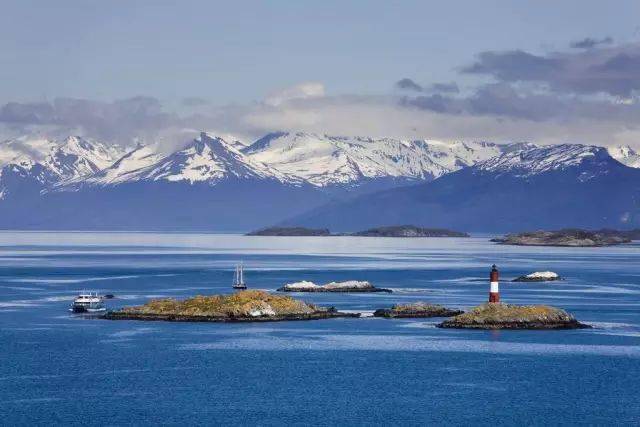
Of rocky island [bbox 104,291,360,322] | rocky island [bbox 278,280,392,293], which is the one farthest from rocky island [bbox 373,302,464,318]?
rocky island [bbox 278,280,392,293]

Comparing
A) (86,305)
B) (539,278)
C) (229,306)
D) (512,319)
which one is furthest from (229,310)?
(539,278)

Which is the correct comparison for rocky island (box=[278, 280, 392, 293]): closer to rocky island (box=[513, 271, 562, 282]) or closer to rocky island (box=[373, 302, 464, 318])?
rocky island (box=[373, 302, 464, 318])

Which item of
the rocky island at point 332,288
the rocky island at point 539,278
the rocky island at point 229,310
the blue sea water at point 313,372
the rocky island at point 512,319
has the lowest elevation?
the blue sea water at point 313,372

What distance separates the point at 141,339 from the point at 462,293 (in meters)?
62.2

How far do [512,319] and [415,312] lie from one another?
13.3 m

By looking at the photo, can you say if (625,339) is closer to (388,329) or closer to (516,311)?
(516,311)

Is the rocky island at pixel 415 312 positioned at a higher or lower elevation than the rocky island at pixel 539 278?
lower

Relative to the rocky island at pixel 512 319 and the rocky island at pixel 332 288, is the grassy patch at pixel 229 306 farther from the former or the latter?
the rocky island at pixel 332 288

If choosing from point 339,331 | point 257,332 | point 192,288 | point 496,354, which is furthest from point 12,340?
point 192,288

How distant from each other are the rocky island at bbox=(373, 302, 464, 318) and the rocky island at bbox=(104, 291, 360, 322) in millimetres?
3176

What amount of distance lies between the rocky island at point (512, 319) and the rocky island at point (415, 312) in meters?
8.77

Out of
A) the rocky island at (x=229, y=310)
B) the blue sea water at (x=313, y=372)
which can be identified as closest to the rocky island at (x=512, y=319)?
the blue sea water at (x=313, y=372)

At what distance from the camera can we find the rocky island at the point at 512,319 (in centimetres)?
11050

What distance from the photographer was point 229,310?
4577 inches
